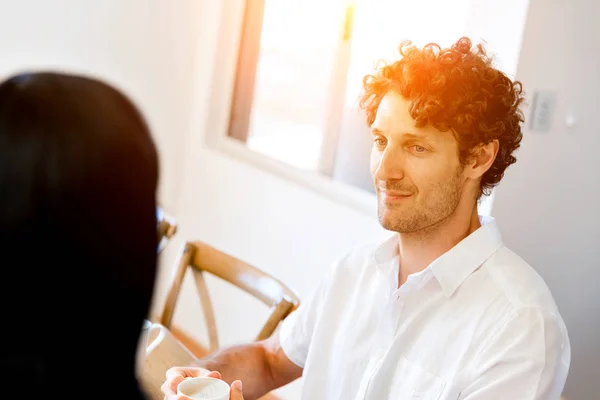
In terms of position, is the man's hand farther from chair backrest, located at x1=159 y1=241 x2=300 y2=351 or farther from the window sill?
the window sill

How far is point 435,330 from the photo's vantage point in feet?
4.49

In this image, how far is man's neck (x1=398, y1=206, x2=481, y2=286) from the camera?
4.75 ft

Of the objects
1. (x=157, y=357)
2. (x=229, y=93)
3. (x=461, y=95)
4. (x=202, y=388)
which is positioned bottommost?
(x=157, y=357)

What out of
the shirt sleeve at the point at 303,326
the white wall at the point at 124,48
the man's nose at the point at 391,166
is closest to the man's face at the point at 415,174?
the man's nose at the point at 391,166

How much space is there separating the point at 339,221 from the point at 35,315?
87.6 inches

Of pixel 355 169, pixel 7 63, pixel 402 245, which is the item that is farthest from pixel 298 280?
pixel 7 63

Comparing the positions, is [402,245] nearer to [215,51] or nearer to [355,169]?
[355,169]

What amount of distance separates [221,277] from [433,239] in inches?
26.7

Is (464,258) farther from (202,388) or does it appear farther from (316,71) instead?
(316,71)

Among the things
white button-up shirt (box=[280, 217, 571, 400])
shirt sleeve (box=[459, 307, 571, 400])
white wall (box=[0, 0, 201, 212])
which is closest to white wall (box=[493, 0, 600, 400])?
white button-up shirt (box=[280, 217, 571, 400])

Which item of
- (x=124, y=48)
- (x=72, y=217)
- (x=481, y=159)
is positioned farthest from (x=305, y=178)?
(x=72, y=217)

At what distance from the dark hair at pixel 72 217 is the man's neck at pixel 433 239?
99 cm

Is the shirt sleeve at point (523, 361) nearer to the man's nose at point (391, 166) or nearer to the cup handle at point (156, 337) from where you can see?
the man's nose at point (391, 166)

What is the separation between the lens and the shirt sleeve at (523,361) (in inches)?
48.1
